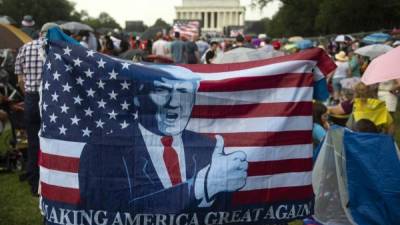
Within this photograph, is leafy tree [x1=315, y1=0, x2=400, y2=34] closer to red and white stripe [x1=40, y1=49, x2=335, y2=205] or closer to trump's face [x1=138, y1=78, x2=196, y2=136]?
red and white stripe [x1=40, y1=49, x2=335, y2=205]

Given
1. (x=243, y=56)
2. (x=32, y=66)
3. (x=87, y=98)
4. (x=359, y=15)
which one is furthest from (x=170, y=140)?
(x=359, y=15)

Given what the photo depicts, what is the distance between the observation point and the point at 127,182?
4559 mm

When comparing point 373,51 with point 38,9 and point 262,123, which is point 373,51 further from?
point 38,9

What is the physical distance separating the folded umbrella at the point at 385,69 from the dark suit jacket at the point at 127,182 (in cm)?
157

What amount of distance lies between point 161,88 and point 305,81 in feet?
3.54

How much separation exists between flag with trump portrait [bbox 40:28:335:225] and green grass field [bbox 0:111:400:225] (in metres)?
1.75

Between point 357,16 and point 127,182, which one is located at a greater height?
point 127,182

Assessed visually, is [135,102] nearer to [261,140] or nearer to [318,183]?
A: [261,140]

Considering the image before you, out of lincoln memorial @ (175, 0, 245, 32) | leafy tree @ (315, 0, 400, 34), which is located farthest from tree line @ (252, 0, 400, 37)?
lincoln memorial @ (175, 0, 245, 32)

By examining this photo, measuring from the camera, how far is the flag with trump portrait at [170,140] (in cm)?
455

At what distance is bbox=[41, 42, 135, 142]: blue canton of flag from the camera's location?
458cm

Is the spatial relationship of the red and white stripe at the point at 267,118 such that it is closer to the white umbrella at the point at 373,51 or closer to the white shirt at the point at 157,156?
the white shirt at the point at 157,156

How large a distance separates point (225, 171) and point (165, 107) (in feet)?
2.11

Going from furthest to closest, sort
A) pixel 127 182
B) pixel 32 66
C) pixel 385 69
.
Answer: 1. pixel 32 66
2. pixel 385 69
3. pixel 127 182
